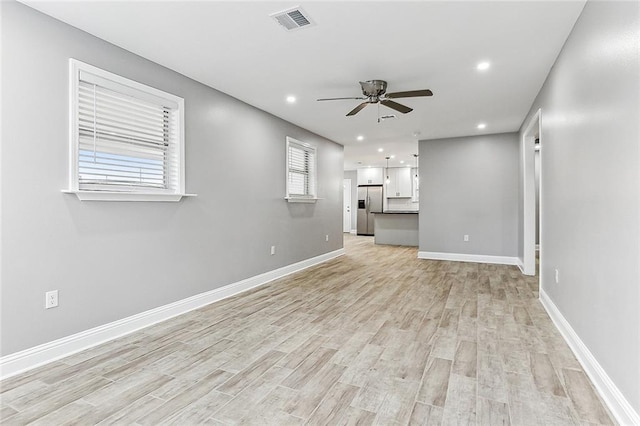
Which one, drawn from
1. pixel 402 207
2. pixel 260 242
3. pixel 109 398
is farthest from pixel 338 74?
pixel 402 207

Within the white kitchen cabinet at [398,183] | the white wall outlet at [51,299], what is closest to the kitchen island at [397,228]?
the white kitchen cabinet at [398,183]

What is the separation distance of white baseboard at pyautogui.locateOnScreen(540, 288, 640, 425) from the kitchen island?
590cm

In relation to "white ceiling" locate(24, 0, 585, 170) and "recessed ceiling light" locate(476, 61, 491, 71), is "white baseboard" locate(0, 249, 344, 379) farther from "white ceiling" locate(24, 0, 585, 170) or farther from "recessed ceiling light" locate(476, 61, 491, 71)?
"recessed ceiling light" locate(476, 61, 491, 71)

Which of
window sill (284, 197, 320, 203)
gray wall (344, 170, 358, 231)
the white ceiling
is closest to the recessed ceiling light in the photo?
the white ceiling

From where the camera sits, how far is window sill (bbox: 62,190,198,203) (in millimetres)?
2582

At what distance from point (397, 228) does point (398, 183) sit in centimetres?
283

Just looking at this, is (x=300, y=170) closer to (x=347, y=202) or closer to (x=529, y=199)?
(x=529, y=199)

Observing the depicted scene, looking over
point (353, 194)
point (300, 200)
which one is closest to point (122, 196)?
point (300, 200)

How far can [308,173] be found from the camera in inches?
244

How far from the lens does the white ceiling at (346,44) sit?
92.9 inches

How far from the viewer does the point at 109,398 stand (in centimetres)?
195

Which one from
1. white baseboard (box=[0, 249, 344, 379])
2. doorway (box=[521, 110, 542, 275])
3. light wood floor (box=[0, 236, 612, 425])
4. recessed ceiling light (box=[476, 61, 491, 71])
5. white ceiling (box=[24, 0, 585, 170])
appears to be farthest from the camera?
doorway (box=[521, 110, 542, 275])

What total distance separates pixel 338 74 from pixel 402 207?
28.4 feet

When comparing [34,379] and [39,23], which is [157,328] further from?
[39,23]
